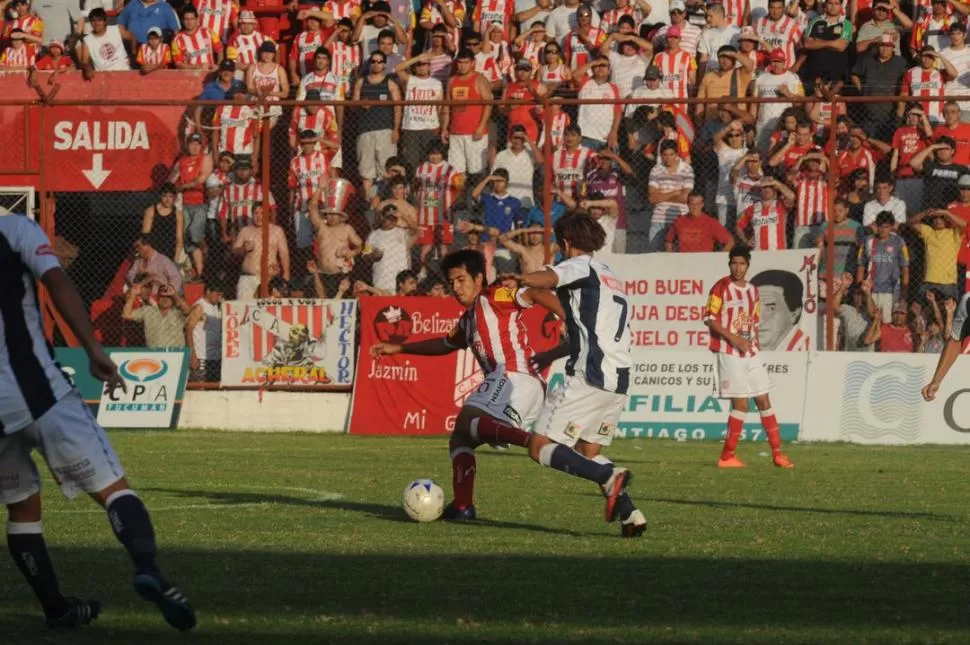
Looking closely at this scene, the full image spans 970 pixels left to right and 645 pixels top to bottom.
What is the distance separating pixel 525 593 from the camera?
7.92 metres

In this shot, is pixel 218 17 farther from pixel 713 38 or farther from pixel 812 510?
pixel 812 510

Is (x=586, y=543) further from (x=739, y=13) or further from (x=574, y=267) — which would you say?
(x=739, y=13)

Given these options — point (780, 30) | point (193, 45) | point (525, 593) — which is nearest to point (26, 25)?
point (193, 45)

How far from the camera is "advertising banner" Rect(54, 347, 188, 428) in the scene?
22625mm

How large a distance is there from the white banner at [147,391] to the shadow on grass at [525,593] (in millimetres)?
13074

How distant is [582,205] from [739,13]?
4.95m

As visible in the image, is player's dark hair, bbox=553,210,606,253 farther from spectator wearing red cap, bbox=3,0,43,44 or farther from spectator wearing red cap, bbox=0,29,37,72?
spectator wearing red cap, bbox=3,0,43,44

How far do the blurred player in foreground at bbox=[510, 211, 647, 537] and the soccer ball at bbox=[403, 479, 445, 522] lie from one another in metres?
1.08

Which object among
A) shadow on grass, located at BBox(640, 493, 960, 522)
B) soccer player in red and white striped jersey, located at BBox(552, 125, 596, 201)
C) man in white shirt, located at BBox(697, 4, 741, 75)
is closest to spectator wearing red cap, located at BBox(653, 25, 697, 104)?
man in white shirt, located at BBox(697, 4, 741, 75)

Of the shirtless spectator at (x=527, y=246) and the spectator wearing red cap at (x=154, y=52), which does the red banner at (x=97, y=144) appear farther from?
the shirtless spectator at (x=527, y=246)

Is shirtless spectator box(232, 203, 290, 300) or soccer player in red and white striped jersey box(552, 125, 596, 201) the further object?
shirtless spectator box(232, 203, 290, 300)

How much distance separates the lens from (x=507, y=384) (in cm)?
1155

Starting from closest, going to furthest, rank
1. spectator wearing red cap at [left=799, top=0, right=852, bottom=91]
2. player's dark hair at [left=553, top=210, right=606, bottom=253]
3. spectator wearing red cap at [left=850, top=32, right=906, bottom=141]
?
player's dark hair at [left=553, top=210, right=606, bottom=253] → spectator wearing red cap at [left=850, top=32, right=906, bottom=141] → spectator wearing red cap at [left=799, top=0, right=852, bottom=91]

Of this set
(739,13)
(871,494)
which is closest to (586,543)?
(871,494)
